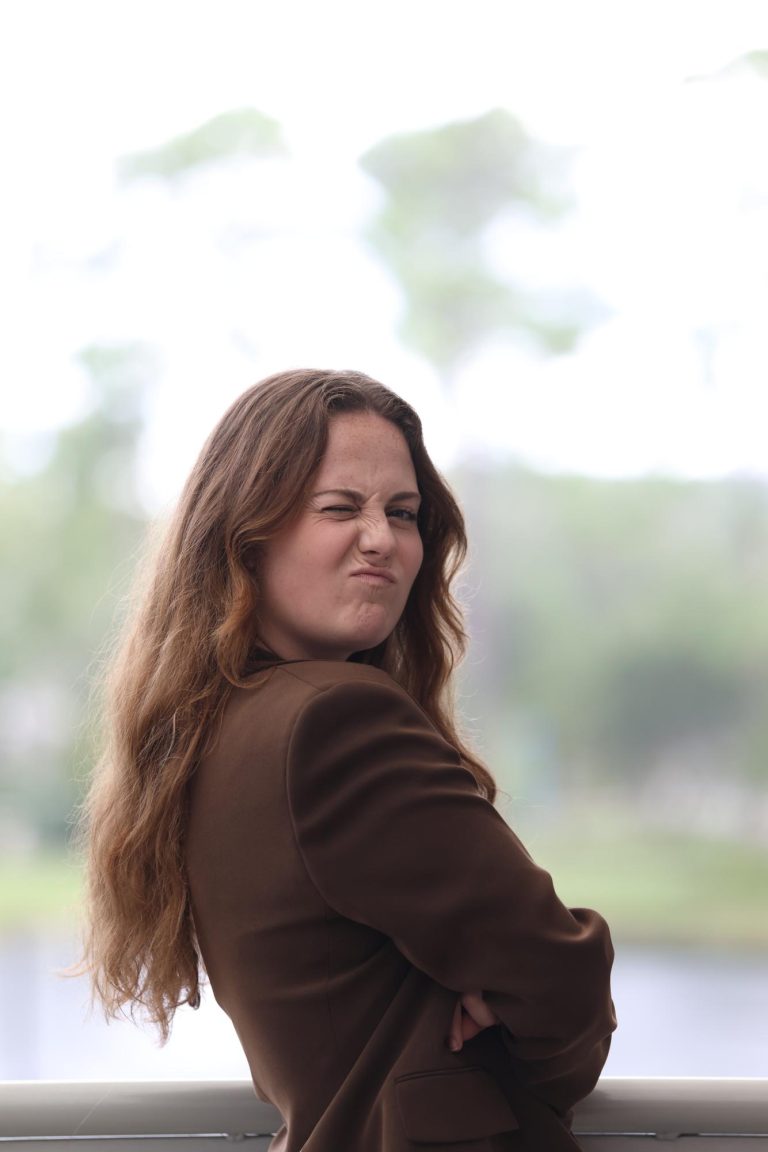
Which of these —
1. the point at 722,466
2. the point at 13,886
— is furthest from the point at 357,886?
the point at 13,886

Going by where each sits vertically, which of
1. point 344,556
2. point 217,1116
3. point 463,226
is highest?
point 463,226

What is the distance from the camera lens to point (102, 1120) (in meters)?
1.46

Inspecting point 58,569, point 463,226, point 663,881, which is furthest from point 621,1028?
point 463,226

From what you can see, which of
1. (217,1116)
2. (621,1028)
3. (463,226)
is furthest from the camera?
(463,226)

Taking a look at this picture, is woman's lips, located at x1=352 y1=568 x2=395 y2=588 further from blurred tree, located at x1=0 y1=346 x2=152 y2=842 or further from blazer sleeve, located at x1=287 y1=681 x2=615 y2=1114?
blurred tree, located at x1=0 y1=346 x2=152 y2=842

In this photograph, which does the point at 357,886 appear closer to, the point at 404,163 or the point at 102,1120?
the point at 102,1120

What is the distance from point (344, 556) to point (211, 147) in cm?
636

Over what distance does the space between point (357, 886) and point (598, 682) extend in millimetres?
6755

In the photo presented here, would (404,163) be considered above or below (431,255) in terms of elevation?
above

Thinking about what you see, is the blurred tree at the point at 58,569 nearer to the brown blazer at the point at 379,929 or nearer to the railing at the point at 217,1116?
the railing at the point at 217,1116

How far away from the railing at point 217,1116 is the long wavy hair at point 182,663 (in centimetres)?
9

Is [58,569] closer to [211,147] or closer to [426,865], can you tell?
[211,147]

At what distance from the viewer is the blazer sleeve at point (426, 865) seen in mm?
1165

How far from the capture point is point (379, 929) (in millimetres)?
1179
